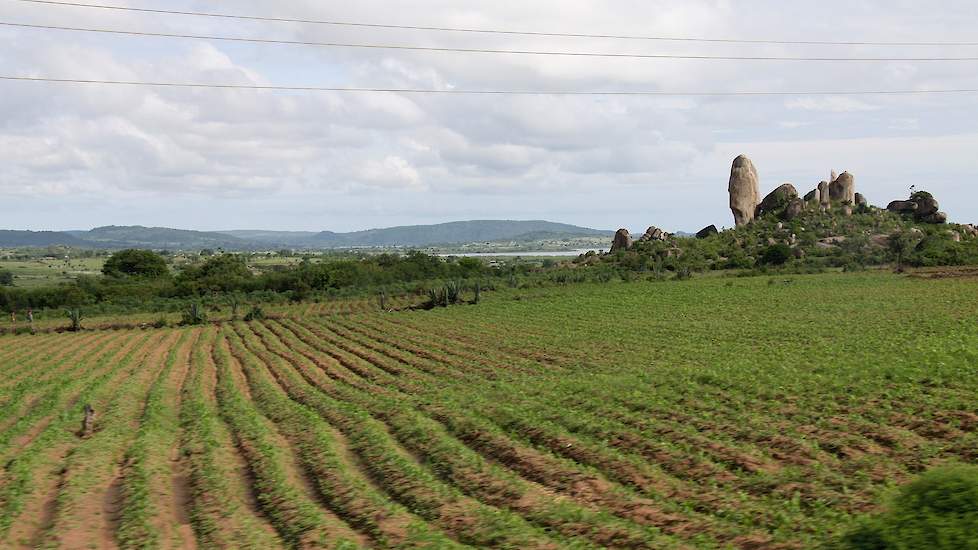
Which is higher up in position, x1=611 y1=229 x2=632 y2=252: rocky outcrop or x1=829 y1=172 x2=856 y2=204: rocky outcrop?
x1=829 y1=172 x2=856 y2=204: rocky outcrop

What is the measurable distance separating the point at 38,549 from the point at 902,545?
10.3 m

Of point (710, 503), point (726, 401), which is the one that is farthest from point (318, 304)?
point (710, 503)

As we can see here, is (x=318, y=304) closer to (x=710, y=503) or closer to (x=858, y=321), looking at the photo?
(x=858, y=321)

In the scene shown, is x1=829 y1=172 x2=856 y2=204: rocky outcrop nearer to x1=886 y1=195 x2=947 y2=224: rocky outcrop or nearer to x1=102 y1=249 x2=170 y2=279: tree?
x1=886 y1=195 x2=947 y2=224: rocky outcrop

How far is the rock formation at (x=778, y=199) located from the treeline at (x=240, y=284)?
3548 cm

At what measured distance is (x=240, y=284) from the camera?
3403 inches

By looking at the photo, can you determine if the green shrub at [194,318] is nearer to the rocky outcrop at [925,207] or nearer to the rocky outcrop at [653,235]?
the rocky outcrop at [653,235]

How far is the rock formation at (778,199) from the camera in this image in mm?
98312

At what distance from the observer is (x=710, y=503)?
34.4ft

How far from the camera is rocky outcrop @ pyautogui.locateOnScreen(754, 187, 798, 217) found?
98250mm

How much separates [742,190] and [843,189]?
13313 millimetres

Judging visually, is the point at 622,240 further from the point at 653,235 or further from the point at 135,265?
the point at 135,265

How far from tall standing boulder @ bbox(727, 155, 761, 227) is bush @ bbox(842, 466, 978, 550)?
3689 inches


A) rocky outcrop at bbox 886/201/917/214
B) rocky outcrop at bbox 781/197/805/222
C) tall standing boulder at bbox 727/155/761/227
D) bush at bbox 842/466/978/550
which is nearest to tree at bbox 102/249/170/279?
tall standing boulder at bbox 727/155/761/227
